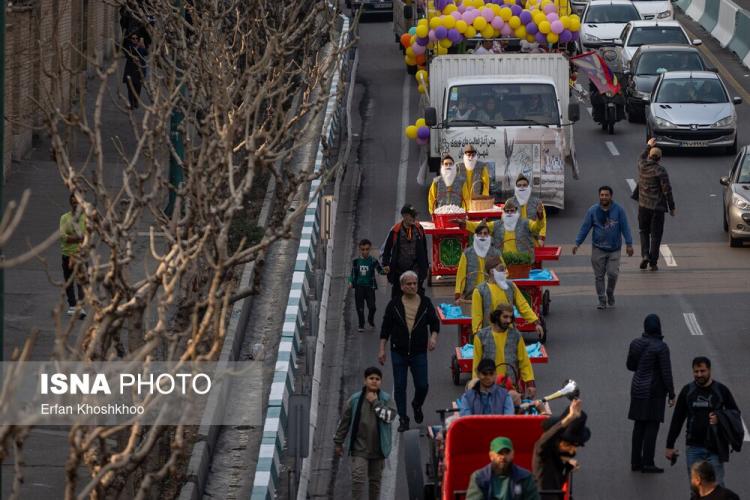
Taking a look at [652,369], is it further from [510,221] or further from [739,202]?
[739,202]

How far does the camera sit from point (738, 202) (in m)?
25.5

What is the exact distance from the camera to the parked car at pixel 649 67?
123 feet

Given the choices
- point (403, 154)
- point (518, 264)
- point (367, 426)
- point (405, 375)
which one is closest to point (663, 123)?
point (403, 154)

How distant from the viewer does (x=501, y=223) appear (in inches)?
829

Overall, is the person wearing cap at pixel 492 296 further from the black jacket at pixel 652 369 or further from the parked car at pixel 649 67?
the parked car at pixel 649 67

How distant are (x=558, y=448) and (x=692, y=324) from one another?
9.10 metres

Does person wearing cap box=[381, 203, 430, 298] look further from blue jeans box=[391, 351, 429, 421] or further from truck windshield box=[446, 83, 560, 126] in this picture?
truck windshield box=[446, 83, 560, 126]

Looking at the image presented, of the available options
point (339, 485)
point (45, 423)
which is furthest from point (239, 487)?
point (45, 423)

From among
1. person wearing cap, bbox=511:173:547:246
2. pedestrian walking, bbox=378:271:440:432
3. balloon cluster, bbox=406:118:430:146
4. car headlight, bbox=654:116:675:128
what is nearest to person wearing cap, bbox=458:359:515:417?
pedestrian walking, bbox=378:271:440:432

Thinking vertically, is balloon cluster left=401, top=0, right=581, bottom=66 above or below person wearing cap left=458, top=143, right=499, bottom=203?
above

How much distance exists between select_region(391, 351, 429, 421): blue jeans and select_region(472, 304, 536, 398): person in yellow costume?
1163 millimetres

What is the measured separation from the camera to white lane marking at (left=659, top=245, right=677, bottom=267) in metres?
25.0

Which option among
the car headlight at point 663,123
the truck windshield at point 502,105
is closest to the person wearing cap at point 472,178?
the truck windshield at point 502,105

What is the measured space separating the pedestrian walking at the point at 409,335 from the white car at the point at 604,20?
29559 millimetres
